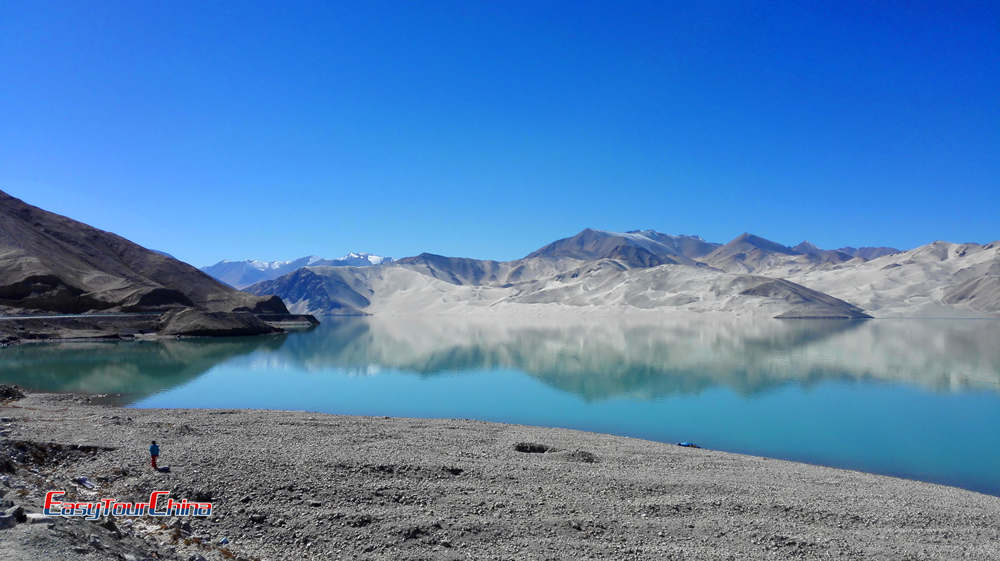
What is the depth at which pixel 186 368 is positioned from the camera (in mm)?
37188

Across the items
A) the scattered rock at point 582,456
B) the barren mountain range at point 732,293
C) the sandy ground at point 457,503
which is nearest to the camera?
the sandy ground at point 457,503

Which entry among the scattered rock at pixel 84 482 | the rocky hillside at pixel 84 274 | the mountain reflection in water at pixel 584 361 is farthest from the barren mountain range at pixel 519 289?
the scattered rock at pixel 84 482

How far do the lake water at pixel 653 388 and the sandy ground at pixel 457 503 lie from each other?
543cm

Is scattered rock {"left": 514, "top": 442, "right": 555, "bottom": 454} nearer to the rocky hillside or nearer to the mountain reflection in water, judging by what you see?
the mountain reflection in water

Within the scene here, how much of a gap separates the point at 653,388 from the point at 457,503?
21.4 meters

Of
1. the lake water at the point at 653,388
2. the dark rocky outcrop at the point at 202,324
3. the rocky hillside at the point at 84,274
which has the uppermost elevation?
the rocky hillside at the point at 84,274

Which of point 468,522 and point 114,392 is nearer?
point 468,522

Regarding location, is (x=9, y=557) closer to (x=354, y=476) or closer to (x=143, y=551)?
(x=143, y=551)

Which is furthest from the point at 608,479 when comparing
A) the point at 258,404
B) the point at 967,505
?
the point at 258,404

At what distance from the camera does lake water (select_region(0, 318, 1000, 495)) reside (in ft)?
59.9

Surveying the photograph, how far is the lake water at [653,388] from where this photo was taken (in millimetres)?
18250

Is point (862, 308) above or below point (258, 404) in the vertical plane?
above

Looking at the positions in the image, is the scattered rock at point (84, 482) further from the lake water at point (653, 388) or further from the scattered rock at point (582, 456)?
the lake water at point (653, 388)

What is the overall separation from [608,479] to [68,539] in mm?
8615
